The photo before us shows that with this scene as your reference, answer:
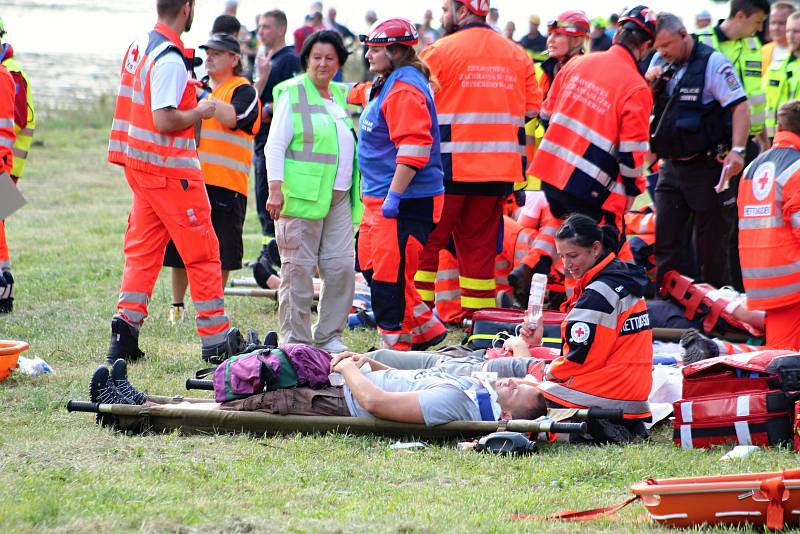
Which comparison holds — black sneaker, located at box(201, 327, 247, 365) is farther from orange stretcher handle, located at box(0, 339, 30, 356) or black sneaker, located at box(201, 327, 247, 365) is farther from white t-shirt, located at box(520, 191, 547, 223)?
white t-shirt, located at box(520, 191, 547, 223)

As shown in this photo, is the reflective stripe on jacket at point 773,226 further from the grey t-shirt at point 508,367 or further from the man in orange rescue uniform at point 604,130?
the grey t-shirt at point 508,367

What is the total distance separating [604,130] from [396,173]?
1540 mm

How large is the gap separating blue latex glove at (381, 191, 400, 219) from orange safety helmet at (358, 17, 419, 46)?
0.92m

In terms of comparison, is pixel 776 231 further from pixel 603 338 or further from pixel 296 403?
pixel 296 403

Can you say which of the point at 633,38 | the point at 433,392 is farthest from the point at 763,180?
the point at 433,392

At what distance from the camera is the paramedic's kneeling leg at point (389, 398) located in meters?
5.62

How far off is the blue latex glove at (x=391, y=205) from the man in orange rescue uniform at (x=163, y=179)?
1134mm

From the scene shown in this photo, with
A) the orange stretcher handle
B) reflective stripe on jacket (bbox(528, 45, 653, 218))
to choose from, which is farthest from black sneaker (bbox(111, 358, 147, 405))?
reflective stripe on jacket (bbox(528, 45, 653, 218))

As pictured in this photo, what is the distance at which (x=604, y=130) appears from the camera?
765 centimetres

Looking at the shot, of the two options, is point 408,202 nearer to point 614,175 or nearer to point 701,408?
point 614,175

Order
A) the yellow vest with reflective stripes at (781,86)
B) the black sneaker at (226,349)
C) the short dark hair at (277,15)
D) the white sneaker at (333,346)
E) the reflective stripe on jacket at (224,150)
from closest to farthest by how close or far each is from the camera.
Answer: the black sneaker at (226,349) → the white sneaker at (333,346) → the reflective stripe on jacket at (224,150) → the yellow vest with reflective stripes at (781,86) → the short dark hair at (277,15)

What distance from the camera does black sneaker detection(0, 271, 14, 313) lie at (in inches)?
359

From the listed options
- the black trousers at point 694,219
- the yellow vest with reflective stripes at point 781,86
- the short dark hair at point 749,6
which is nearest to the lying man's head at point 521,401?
the black trousers at point 694,219

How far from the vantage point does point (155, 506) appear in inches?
173
